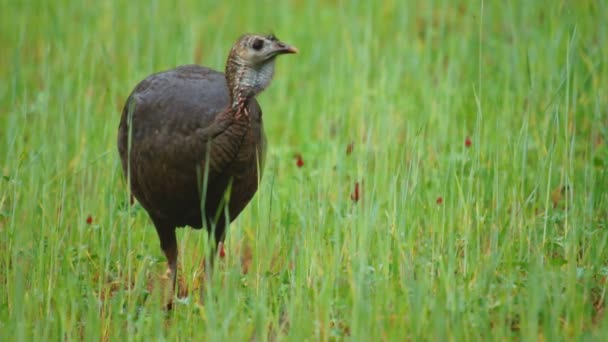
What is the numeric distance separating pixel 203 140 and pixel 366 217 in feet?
2.70

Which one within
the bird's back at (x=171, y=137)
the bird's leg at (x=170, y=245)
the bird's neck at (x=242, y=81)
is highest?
the bird's neck at (x=242, y=81)

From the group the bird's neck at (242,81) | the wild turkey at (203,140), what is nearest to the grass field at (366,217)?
the wild turkey at (203,140)

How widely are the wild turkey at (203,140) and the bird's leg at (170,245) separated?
0.11 metres

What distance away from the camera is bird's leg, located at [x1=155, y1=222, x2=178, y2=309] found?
525cm

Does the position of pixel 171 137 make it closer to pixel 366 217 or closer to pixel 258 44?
pixel 258 44

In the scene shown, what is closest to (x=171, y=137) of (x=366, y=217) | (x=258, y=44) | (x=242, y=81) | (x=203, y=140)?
(x=203, y=140)

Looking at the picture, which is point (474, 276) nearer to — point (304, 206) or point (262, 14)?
point (304, 206)

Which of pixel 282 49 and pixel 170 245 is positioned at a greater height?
pixel 282 49

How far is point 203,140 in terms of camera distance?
472 cm

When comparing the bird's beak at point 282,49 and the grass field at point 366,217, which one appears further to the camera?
the bird's beak at point 282,49

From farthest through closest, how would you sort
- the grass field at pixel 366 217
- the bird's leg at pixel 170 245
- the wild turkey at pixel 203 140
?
the bird's leg at pixel 170 245, the wild turkey at pixel 203 140, the grass field at pixel 366 217

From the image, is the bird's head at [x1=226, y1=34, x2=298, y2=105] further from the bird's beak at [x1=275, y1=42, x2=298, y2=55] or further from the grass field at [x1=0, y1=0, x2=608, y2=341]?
the grass field at [x1=0, y1=0, x2=608, y2=341]

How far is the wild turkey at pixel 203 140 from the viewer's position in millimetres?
4711

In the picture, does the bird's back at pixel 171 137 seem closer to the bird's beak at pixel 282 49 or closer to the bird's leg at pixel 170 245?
the bird's leg at pixel 170 245
